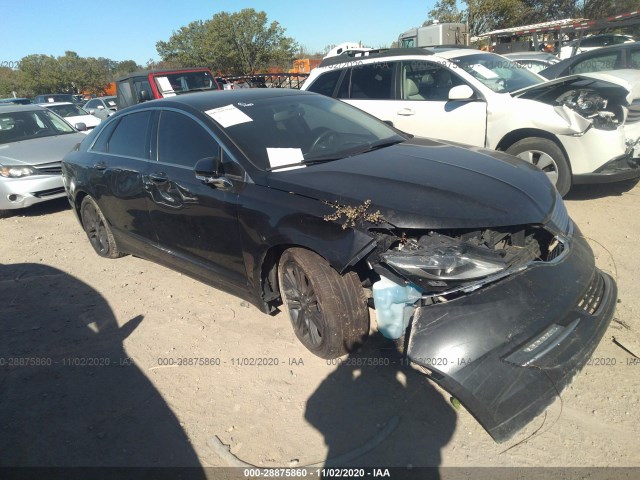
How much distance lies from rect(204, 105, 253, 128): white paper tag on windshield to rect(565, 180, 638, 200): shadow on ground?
3.93m

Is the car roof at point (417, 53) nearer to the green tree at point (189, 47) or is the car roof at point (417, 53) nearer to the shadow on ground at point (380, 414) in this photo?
the shadow on ground at point (380, 414)

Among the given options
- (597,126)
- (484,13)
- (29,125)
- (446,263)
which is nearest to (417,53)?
(597,126)

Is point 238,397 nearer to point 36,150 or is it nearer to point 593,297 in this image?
point 593,297

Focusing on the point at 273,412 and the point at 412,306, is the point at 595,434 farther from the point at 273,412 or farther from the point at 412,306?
the point at 273,412

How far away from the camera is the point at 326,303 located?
2699 millimetres

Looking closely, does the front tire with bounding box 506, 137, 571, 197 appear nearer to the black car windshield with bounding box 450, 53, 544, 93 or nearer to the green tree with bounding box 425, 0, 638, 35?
the black car windshield with bounding box 450, 53, 544, 93

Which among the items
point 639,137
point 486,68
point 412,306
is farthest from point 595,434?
point 486,68

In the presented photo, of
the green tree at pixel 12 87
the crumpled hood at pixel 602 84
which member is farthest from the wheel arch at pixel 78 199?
the green tree at pixel 12 87

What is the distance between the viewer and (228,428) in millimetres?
2590

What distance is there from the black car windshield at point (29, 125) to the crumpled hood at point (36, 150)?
312mm

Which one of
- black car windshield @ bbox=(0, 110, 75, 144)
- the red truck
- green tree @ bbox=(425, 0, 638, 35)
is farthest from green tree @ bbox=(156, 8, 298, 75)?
black car windshield @ bbox=(0, 110, 75, 144)

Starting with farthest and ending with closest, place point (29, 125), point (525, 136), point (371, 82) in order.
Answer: point (29, 125) < point (371, 82) < point (525, 136)

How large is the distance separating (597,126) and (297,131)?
3334 millimetres

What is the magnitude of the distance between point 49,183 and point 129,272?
322 centimetres
